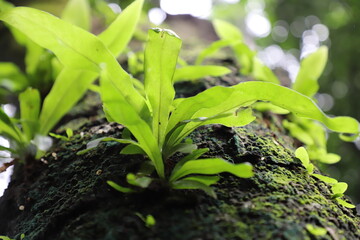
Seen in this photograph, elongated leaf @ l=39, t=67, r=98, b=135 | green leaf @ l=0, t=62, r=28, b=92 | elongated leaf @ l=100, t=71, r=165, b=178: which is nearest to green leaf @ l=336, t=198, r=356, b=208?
elongated leaf @ l=100, t=71, r=165, b=178

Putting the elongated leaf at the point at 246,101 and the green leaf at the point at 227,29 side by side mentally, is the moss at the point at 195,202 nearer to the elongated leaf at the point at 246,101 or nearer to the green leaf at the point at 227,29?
the elongated leaf at the point at 246,101

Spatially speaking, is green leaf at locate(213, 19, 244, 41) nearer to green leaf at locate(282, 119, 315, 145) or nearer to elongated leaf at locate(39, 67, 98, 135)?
green leaf at locate(282, 119, 315, 145)

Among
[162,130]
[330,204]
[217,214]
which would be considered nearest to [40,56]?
[162,130]

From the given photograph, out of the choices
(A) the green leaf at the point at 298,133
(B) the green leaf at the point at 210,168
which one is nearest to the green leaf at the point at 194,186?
(B) the green leaf at the point at 210,168

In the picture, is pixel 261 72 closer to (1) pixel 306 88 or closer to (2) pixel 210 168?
(1) pixel 306 88

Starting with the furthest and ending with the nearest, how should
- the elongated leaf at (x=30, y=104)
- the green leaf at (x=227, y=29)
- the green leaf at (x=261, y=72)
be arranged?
the green leaf at (x=227, y=29) < the green leaf at (x=261, y=72) < the elongated leaf at (x=30, y=104)

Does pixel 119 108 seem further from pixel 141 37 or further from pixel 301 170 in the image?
pixel 141 37
